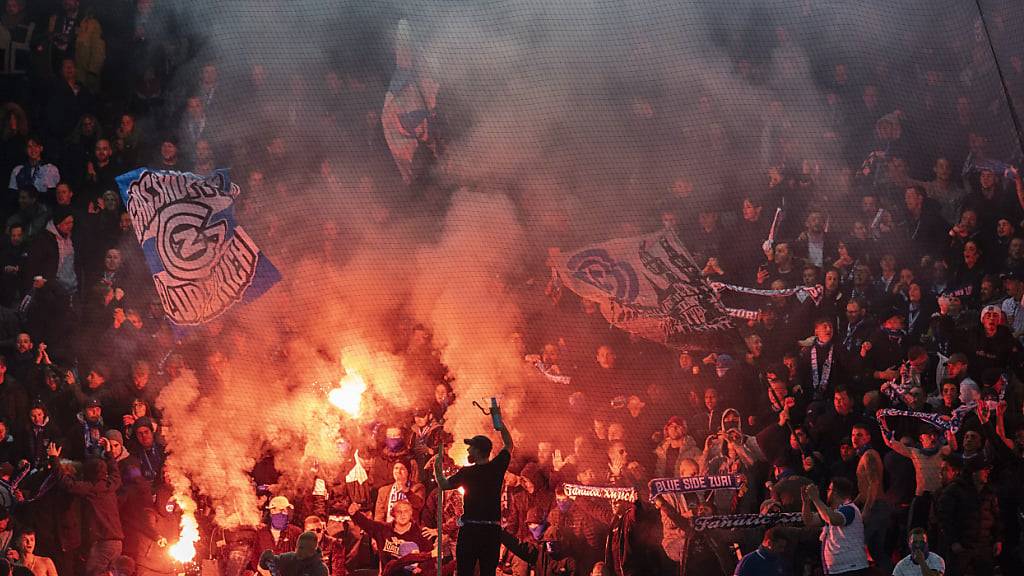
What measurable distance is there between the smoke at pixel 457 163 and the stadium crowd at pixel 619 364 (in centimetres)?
8

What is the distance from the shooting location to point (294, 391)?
284 inches

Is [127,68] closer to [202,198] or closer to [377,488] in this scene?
[202,198]

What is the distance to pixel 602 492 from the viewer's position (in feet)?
21.0

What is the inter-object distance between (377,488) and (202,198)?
236cm

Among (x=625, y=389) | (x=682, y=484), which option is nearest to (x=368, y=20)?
(x=625, y=389)

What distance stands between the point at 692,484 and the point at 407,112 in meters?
3.21

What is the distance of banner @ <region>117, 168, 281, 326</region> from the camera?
7352 millimetres

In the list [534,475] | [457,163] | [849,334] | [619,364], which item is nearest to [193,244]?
[457,163]

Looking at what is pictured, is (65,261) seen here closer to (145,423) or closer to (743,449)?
(145,423)

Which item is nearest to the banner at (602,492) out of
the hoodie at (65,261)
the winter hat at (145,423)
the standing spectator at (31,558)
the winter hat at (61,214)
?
the winter hat at (145,423)

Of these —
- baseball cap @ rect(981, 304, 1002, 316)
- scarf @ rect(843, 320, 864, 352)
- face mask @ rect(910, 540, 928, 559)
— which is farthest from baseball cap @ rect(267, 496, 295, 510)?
baseball cap @ rect(981, 304, 1002, 316)

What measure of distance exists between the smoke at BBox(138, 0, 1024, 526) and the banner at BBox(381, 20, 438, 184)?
0.07 m

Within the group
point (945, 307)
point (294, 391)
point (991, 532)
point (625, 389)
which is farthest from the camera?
point (294, 391)

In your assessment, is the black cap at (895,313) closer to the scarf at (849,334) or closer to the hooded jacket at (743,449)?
the scarf at (849,334)
